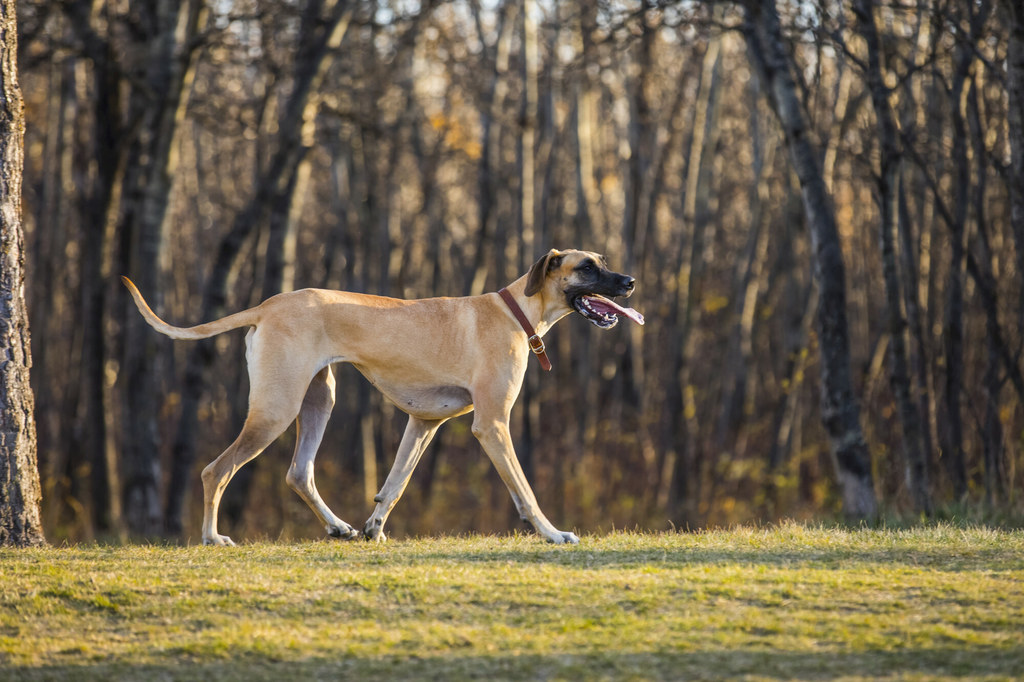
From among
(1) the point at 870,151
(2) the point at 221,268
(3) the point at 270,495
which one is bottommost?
(3) the point at 270,495

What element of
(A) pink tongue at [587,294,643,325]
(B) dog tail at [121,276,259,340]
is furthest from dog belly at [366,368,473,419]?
(A) pink tongue at [587,294,643,325]

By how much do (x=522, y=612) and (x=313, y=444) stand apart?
9.59 feet

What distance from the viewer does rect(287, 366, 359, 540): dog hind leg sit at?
25.9ft

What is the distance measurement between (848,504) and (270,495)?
12098 millimetres

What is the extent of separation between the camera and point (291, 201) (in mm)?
14328

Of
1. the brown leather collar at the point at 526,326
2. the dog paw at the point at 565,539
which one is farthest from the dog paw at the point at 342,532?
the brown leather collar at the point at 526,326

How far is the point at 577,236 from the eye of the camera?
20.3 meters

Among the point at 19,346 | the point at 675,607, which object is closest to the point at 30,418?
the point at 19,346

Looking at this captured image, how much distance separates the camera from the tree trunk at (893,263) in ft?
35.1

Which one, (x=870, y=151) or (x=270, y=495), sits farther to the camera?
(x=270, y=495)

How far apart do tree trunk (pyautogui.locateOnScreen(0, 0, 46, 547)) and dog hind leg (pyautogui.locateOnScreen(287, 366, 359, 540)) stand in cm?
179

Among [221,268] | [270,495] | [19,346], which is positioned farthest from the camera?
[270,495]

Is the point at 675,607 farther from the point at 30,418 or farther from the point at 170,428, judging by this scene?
the point at 170,428

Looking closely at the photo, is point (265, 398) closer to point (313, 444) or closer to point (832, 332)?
point (313, 444)
